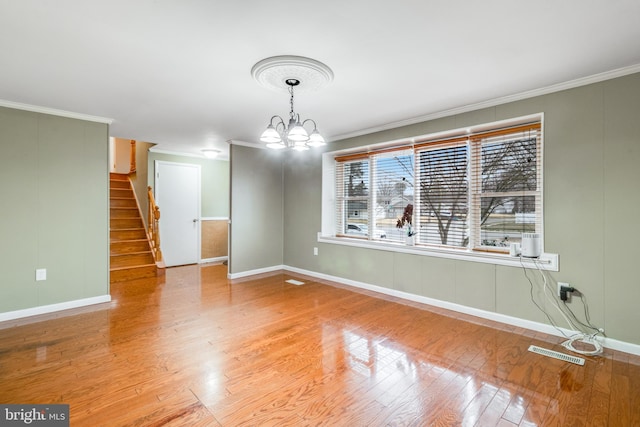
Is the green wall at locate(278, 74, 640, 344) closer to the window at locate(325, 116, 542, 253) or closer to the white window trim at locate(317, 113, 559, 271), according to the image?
the white window trim at locate(317, 113, 559, 271)

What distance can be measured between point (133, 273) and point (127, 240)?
87 centimetres

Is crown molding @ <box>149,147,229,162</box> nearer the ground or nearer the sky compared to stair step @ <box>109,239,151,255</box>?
nearer the sky

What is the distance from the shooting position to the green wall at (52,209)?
325 cm

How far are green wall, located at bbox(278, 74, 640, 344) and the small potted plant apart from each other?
53 cm

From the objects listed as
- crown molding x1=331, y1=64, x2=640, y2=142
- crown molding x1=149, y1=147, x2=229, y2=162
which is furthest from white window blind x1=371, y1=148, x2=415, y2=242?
crown molding x1=149, y1=147, x2=229, y2=162

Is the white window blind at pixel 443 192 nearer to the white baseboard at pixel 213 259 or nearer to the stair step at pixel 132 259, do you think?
the white baseboard at pixel 213 259

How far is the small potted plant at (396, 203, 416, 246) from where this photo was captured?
3945mm

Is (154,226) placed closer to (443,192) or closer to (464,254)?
(443,192)

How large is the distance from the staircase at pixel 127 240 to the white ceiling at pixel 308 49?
8.80 feet

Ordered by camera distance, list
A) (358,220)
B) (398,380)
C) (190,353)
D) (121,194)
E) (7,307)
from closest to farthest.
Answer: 1. (398,380)
2. (190,353)
3. (7,307)
4. (358,220)
5. (121,194)

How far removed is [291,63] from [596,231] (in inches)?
114

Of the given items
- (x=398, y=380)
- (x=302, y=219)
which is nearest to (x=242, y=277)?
(x=302, y=219)

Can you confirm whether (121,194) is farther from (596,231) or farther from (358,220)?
(596,231)

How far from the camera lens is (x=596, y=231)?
2.61 meters
